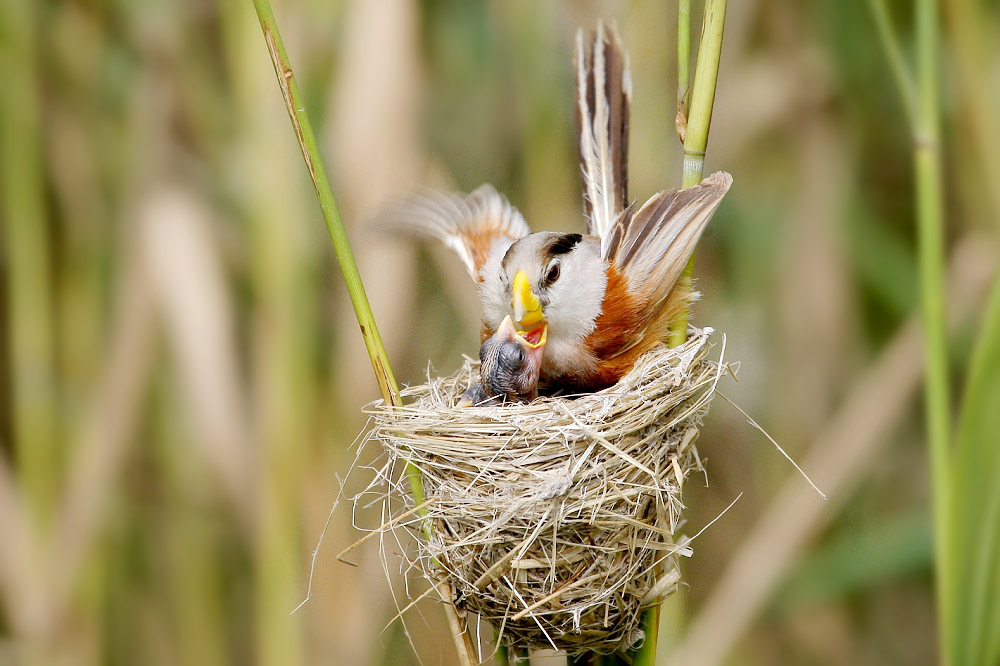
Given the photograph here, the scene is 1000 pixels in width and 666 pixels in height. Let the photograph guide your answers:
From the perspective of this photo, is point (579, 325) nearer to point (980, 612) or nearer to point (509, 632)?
point (509, 632)

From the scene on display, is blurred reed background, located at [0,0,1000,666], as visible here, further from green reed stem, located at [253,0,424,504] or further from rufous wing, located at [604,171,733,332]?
green reed stem, located at [253,0,424,504]

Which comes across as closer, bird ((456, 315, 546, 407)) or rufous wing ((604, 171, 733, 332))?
rufous wing ((604, 171, 733, 332))

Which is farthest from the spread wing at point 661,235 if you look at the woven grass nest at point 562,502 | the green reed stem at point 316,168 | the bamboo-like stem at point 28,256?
the bamboo-like stem at point 28,256

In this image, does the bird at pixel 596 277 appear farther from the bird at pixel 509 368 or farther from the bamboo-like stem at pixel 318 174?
the bamboo-like stem at pixel 318 174

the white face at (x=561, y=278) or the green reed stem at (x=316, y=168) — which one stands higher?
the green reed stem at (x=316, y=168)

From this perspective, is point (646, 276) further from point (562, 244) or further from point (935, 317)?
point (935, 317)

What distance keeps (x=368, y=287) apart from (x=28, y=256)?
0.86 meters

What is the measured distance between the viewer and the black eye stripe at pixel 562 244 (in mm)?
1265

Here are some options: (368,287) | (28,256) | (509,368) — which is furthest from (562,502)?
(28,256)

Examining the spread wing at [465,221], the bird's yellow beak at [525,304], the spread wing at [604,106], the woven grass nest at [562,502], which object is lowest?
the woven grass nest at [562,502]

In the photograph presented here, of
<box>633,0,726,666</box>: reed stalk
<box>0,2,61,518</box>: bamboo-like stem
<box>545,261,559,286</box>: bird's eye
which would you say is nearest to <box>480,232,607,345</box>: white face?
<box>545,261,559,286</box>: bird's eye

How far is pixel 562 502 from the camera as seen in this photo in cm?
96

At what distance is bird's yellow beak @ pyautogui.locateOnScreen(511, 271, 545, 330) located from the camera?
49.3 inches

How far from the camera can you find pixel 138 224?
1993 millimetres
